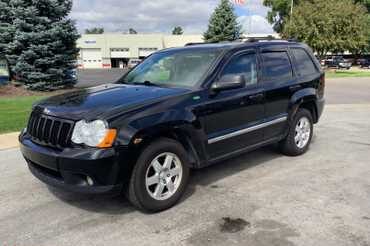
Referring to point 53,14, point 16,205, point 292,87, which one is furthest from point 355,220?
point 53,14

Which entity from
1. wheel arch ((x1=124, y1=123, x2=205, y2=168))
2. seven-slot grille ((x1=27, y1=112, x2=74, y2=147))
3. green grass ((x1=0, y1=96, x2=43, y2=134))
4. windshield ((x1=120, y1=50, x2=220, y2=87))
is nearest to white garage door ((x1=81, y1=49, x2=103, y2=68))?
green grass ((x1=0, y1=96, x2=43, y2=134))

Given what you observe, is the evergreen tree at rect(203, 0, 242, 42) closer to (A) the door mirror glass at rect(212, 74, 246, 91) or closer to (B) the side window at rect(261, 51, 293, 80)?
(B) the side window at rect(261, 51, 293, 80)

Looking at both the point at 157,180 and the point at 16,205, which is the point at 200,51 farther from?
the point at 16,205

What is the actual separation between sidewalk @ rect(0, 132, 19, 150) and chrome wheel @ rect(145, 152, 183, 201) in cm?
409

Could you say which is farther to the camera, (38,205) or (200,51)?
(200,51)

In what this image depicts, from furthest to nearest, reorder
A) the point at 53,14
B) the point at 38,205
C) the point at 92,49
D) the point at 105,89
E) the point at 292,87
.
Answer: the point at 92,49 < the point at 53,14 < the point at 292,87 < the point at 105,89 < the point at 38,205

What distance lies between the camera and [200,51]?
509 centimetres

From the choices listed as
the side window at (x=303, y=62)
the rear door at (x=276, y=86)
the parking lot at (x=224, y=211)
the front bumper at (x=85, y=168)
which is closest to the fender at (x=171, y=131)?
the front bumper at (x=85, y=168)

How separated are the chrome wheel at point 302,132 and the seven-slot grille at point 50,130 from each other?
12.5 ft

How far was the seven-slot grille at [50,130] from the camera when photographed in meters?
3.79

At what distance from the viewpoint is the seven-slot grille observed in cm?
379

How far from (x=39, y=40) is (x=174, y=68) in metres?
11.7

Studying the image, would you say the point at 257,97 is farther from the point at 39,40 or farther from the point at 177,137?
the point at 39,40

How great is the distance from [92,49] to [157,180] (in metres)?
79.5
